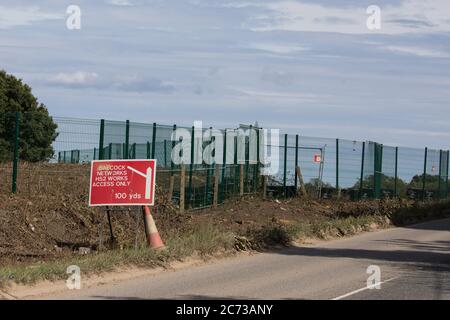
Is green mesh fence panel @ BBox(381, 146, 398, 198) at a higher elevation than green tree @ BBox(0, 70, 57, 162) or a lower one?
lower

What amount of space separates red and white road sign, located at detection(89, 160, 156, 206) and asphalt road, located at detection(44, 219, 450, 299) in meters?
1.75

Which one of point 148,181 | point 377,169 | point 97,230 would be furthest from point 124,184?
point 377,169

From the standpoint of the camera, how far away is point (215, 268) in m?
15.2

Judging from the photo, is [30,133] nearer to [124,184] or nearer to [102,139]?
[102,139]

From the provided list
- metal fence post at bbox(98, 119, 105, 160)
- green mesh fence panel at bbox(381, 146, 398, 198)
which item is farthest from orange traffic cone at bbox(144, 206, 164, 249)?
green mesh fence panel at bbox(381, 146, 398, 198)

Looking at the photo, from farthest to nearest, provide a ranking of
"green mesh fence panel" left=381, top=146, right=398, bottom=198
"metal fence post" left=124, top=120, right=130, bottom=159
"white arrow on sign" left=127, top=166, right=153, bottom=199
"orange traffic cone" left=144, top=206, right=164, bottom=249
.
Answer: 1. "green mesh fence panel" left=381, top=146, right=398, bottom=198
2. "metal fence post" left=124, top=120, right=130, bottom=159
3. "orange traffic cone" left=144, top=206, right=164, bottom=249
4. "white arrow on sign" left=127, top=166, right=153, bottom=199

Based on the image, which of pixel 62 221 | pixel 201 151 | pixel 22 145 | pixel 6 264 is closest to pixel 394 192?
pixel 201 151

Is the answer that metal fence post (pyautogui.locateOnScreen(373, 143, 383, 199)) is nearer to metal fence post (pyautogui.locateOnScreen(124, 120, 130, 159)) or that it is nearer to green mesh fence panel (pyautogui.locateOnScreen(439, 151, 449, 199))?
green mesh fence panel (pyautogui.locateOnScreen(439, 151, 449, 199))

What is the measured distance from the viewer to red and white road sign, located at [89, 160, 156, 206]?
1558 centimetres

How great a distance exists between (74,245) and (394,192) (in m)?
25.7

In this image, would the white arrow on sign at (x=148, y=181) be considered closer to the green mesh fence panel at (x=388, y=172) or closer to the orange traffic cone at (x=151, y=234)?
the orange traffic cone at (x=151, y=234)

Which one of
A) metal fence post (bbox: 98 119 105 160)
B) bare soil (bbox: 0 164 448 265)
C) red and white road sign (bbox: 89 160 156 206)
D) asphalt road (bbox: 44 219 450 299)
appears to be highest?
metal fence post (bbox: 98 119 105 160)

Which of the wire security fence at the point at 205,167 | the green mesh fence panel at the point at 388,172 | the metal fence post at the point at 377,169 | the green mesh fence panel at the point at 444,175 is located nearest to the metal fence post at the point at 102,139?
the wire security fence at the point at 205,167
